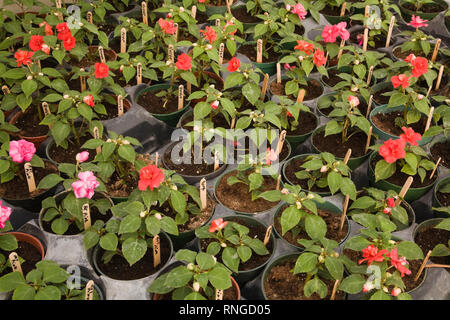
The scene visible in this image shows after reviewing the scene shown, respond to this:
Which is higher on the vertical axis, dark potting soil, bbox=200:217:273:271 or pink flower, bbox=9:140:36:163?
pink flower, bbox=9:140:36:163

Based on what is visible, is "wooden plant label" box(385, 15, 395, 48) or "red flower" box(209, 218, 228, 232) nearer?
"red flower" box(209, 218, 228, 232)

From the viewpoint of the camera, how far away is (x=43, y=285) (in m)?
1.82

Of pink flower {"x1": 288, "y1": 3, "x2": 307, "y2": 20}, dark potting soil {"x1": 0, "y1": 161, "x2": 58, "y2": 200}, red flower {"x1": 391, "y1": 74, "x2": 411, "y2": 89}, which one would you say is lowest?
dark potting soil {"x1": 0, "y1": 161, "x2": 58, "y2": 200}

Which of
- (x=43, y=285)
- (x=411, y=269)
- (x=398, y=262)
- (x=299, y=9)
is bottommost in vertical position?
(x=411, y=269)

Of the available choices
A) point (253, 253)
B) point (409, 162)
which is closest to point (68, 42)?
point (253, 253)

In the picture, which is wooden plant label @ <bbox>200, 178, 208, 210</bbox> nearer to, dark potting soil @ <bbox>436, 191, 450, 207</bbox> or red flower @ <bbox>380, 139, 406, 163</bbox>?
red flower @ <bbox>380, 139, 406, 163</bbox>

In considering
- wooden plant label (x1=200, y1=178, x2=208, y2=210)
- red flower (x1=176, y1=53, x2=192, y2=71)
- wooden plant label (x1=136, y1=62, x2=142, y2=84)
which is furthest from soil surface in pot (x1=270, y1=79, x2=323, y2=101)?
wooden plant label (x1=200, y1=178, x2=208, y2=210)

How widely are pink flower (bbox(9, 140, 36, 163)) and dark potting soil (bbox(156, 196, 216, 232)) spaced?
0.65 meters

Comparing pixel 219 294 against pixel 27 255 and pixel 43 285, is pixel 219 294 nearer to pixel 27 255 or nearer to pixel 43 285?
pixel 43 285

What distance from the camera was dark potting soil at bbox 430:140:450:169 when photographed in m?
2.67

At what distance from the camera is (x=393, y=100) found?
2.79m

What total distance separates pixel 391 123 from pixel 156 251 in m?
1.70
